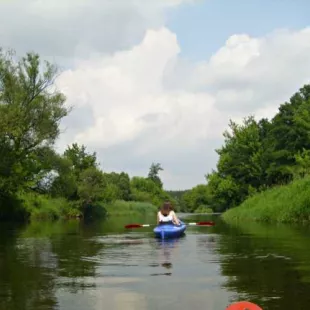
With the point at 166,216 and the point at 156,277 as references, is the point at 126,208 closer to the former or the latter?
the point at 166,216

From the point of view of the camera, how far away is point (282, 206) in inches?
1309

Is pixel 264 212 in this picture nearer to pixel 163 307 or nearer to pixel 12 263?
pixel 12 263

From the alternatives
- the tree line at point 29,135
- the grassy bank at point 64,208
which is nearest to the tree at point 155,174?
the grassy bank at point 64,208

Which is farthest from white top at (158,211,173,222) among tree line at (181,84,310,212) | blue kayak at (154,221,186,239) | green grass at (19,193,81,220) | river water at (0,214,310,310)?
green grass at (19,193,81,220)

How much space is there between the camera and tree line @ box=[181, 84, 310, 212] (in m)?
55.1

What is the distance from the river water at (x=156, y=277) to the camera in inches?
339

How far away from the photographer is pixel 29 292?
9406 millimetres

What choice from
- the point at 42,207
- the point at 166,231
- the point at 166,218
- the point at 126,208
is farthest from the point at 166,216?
the point at 126,208

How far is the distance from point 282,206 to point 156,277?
23292 millimetres

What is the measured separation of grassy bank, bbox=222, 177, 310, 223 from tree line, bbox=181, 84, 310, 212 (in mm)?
8117

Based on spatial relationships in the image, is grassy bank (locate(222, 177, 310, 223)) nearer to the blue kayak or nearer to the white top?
the white top

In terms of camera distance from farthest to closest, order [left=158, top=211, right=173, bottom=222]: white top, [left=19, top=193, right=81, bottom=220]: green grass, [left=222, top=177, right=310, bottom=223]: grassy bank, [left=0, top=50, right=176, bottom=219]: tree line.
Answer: [left=19, top=193, right=81, bottom=220]: green grass
[left=0, top=50, right=176, bottom=219]: tree line
[left=222, top=177, right=310, bottom=223]: grassy bank
[left=158, top=211, right=173, bottom=222]: white top

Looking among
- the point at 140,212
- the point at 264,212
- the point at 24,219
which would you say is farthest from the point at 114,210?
the point at 264,212

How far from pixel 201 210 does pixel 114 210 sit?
42.8 m
